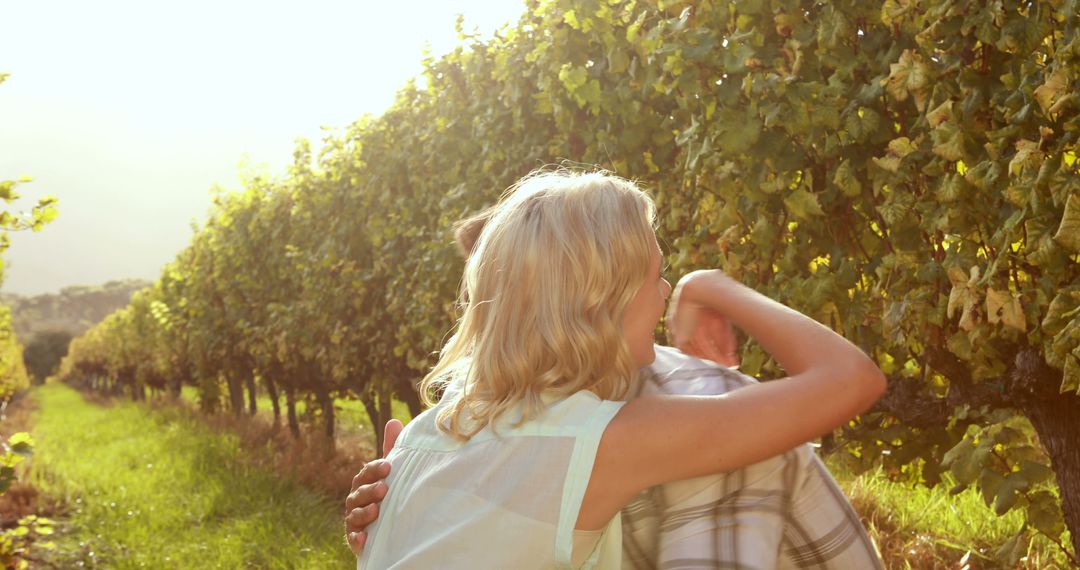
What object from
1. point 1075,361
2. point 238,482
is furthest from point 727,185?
point 238,482

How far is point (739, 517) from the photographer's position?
193 centimetres

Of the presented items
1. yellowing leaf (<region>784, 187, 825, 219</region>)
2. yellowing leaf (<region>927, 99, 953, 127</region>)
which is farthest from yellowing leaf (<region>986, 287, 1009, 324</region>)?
yellowing leaf (<region>784, 187, 825, 219</region>)

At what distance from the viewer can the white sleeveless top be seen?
1.84 meters

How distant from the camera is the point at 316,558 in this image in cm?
733

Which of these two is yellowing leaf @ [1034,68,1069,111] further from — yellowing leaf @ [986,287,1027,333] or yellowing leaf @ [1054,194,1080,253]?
yellowing leaf @ [986,287,1027,333]

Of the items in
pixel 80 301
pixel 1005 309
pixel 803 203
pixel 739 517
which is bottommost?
pixel 80 301

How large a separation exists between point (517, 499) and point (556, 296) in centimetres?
40

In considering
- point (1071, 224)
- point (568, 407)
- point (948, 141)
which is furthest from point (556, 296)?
point (948, 141)

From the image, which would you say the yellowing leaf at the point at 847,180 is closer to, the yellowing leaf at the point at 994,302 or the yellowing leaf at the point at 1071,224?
the yellowing leaf at the point at 994,302

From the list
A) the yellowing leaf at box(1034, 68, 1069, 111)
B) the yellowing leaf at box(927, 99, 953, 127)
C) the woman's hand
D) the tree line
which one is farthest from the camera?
Answer: the yellowing leaf at box(927, 99, 953, 127)

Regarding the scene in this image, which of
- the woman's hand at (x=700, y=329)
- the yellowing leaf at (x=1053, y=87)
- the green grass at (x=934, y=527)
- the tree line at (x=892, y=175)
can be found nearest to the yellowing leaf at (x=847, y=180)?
the tree line at (x=892, y=175)

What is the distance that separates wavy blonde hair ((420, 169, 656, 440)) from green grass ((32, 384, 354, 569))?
216 inches

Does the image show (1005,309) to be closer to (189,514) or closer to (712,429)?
(712,429)

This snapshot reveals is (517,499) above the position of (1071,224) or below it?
below
